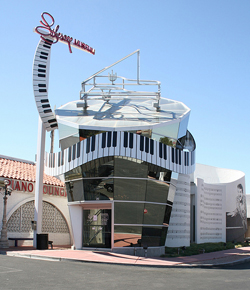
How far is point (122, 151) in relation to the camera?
62.0 feet

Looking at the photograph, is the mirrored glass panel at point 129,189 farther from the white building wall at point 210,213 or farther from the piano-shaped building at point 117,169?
the white building wall at point 210,213

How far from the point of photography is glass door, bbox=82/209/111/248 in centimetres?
2016

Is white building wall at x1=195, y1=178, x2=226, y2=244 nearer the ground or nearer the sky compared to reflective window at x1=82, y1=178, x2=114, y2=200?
nearer the ground

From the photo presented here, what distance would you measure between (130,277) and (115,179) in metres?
7.66

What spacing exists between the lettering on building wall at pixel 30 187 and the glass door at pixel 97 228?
18.3 ft

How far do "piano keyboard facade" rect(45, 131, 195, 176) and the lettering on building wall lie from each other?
16.5ft

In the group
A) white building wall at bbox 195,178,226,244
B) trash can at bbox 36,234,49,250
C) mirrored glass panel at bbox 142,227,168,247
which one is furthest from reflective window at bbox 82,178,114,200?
white building wall at bbox 195,178,226,244

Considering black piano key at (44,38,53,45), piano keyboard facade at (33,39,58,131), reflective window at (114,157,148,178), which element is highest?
black piano key at (44,38,53,45)

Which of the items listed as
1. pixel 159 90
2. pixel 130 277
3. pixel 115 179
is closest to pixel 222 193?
pixel 159 90

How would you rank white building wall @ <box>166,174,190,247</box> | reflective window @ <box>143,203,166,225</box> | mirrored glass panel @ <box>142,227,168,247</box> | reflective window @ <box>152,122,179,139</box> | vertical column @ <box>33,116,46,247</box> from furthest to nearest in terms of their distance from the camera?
white building wall @ <box>166,174,190,247</box>
vertical column @ <box>33,116,46,247</box>
reflective window @ <box>152,122,179,139</box>
reflective window @ <box>143,203,166,225</box>
mirrored glass panel @ <box>142,227,168,247</box>

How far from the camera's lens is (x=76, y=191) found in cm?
2064

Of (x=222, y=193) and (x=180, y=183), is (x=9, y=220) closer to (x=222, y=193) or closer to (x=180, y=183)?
(x=180, y=183)

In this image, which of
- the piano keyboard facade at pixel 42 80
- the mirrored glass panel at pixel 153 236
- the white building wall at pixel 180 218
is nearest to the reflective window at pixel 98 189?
the mirrored glass panel at pixel 153 236

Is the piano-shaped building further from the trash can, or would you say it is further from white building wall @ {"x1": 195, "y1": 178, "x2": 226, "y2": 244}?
white building wall @ {"x1": 195, "y1": 178, "x2": 226, "y2": 244}
